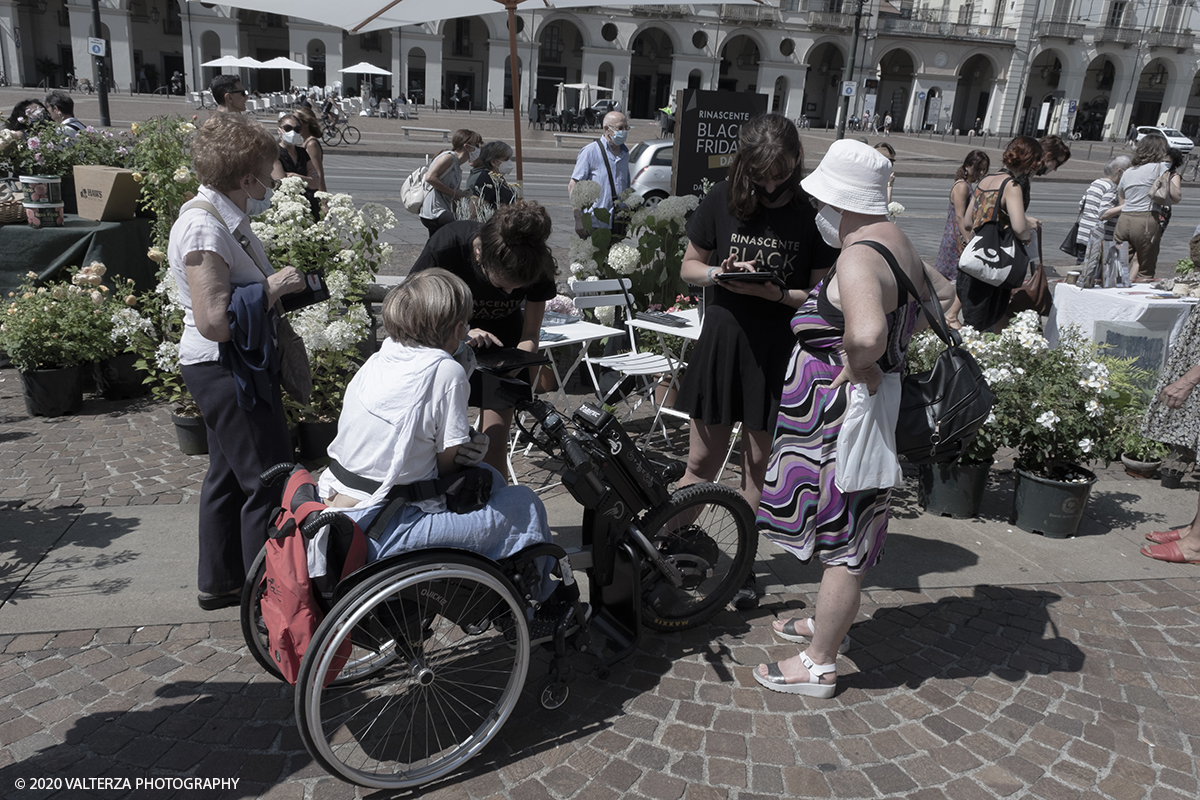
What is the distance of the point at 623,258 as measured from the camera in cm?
570

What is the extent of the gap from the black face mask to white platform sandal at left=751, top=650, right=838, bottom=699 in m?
1.80

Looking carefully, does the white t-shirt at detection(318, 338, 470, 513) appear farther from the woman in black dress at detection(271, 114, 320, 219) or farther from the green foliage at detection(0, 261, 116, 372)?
the woman in black dress at detection(271, 114, 320, 219)

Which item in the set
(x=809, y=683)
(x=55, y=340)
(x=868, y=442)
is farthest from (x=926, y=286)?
(x=55, y=340)

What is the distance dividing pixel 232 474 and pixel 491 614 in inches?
51.2

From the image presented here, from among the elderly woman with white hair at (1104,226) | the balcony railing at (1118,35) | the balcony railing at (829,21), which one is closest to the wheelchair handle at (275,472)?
the elderly woman with white hair at (1104,226)

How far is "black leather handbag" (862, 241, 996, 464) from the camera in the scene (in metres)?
2.94

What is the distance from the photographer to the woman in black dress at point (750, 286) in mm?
3326

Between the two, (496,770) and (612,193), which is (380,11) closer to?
(612,193)

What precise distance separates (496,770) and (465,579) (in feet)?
2.19

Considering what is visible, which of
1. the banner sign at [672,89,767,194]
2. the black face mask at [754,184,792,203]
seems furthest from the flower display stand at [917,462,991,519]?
the banner sign at [672,89,767,194]

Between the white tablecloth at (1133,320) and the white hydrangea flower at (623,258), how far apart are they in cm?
380

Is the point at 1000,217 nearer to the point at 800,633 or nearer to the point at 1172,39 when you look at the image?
the point at 800,633

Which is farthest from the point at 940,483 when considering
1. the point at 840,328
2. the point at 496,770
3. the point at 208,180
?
the point at 208,180

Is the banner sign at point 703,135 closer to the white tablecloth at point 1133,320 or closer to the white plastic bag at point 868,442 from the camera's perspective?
the white tablecloth at point 1133,320
